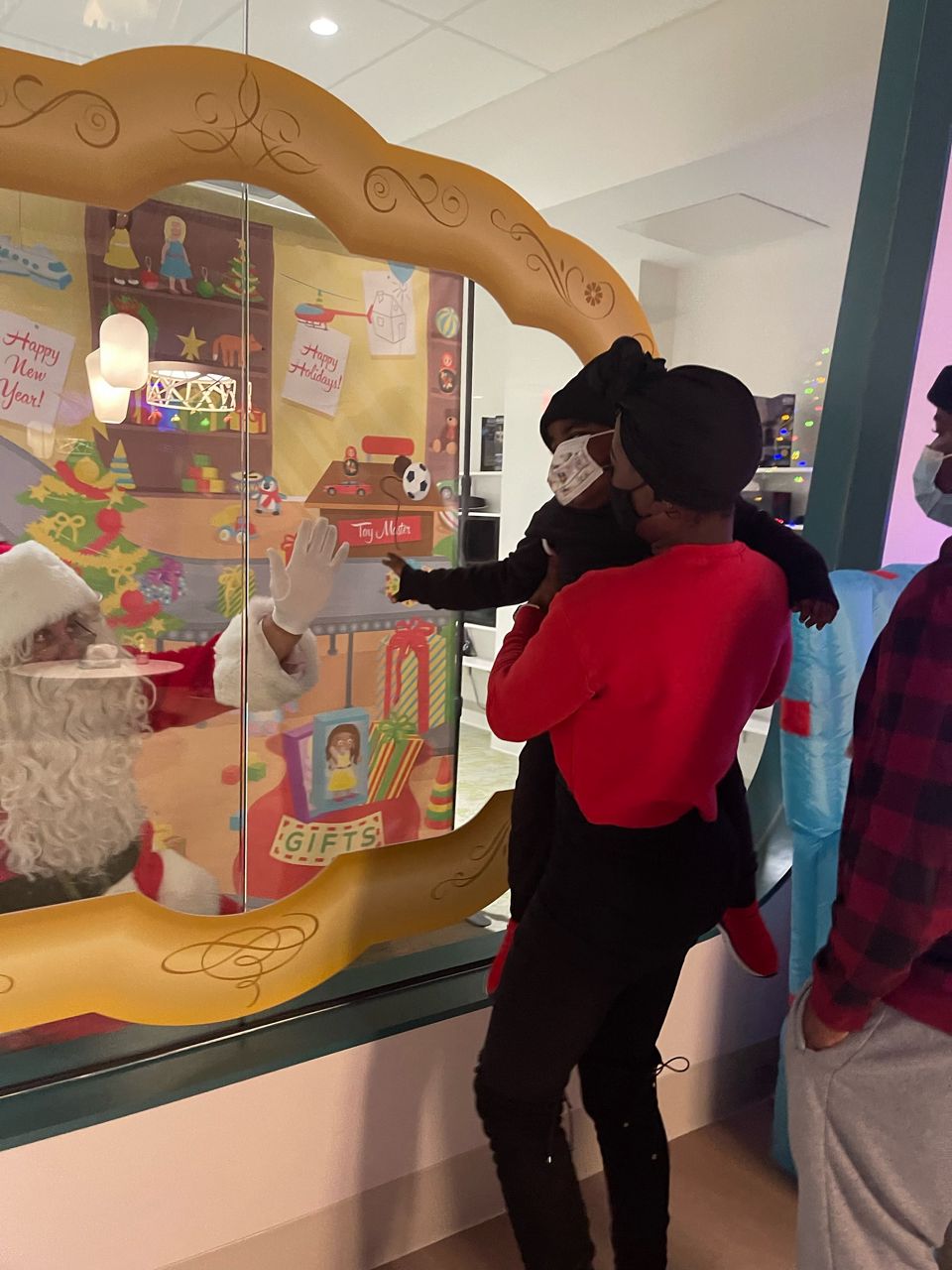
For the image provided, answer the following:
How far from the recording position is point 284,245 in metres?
1.42

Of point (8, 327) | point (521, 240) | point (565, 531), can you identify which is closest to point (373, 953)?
point (565, 531)

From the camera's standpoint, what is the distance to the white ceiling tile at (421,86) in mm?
1492

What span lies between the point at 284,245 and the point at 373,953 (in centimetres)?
124

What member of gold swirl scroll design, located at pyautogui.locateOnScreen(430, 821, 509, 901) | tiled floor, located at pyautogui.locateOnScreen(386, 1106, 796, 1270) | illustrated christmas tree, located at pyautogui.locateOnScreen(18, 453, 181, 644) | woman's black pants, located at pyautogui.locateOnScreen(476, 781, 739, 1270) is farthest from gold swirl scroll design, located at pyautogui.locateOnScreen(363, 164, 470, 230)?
tiled floor, located at pyautogui.locateOnScreen(386, 1106, 796, 1270)

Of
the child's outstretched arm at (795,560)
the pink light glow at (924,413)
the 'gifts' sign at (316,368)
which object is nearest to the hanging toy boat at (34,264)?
the 'gifts' sign at (316,368)

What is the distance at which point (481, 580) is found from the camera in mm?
1470

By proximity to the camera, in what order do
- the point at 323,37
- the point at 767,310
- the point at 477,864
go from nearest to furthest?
the point at 323,37 < the point at 477,864 < the point at 767,310

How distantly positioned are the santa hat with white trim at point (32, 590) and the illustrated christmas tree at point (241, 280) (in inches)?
18.5

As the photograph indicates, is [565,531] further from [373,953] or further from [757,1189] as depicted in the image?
[757,1189]

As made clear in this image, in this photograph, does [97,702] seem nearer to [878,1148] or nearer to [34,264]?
[34,264]

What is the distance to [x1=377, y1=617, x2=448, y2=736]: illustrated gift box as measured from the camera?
1648 mm

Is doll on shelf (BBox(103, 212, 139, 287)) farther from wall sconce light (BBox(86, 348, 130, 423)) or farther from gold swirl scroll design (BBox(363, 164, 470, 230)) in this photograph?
gold swirl scroll design (BBox(363, 164, 470, 230))

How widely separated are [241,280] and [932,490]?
43.0 inches

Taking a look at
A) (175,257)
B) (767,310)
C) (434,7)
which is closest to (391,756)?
(175,257)
